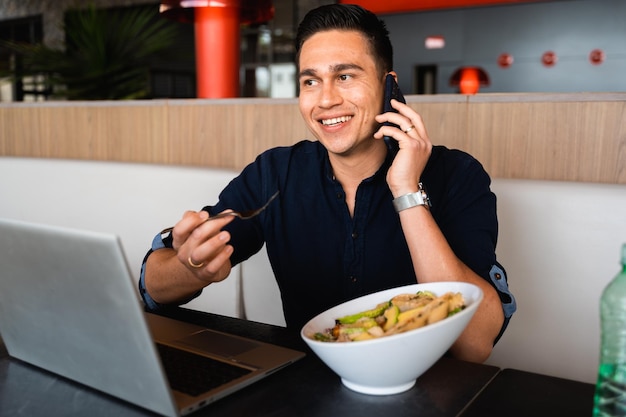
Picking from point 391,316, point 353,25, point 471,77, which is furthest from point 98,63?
point 391,316

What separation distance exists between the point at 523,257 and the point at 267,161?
24.0 inches

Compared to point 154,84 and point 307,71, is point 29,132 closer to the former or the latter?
point 307,71

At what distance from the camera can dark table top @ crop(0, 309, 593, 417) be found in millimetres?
751

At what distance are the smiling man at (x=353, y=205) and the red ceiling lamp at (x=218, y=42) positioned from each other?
1.03 meters

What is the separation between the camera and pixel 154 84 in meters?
7.35

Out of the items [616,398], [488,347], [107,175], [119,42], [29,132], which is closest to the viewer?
[616,398]

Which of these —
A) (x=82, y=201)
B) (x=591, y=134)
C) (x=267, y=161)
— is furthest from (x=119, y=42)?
(x=591, y=134)

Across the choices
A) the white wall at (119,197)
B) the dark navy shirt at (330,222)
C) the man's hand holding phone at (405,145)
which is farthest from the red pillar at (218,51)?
the man's hand holding phone at (405,145)

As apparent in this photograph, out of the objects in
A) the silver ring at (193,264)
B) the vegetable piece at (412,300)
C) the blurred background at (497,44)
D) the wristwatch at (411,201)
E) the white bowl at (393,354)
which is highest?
the blurred background at (497,44)

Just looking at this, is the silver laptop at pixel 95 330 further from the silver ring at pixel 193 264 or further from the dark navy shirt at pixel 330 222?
the dark navy shirt at pixel 330 222

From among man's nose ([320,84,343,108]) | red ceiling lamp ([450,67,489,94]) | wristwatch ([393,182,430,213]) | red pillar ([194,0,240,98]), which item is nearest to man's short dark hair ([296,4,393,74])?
man's nose ([320,84,343,108])

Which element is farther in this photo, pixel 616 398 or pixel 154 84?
pixel 154 84

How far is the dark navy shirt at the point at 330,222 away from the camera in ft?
4.07

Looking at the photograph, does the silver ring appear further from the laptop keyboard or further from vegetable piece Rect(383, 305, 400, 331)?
vegetable piece Rect(383, 305, 400, 331)
